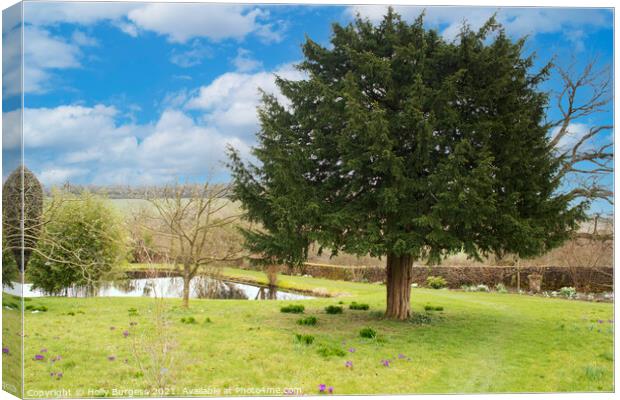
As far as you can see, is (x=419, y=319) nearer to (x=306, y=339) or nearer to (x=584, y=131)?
(x=306, y=339)

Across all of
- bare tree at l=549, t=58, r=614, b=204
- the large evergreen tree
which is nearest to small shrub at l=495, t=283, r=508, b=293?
the large evergreen tree

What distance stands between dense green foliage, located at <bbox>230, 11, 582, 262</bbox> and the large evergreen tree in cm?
2

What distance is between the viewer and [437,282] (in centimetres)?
1162

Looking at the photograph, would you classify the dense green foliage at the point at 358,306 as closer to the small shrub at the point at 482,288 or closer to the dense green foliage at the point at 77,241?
the small shrub at the point at 482,288

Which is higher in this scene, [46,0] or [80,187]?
[46,0]

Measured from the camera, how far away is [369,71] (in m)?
8.25

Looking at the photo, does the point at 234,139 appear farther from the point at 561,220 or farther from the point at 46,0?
the point at 561,220

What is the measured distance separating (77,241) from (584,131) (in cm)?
902

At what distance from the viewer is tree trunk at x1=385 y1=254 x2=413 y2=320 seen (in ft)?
30.4

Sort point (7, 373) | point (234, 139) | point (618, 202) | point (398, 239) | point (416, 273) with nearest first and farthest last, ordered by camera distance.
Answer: point (7, 373), point (618, 202), point (398, 239), point (234, 139), point (416, 273)

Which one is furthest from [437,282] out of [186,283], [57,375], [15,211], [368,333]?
[15,211]

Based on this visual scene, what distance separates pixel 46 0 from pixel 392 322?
6.99 metres

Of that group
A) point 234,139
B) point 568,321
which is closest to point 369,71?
point 234,139

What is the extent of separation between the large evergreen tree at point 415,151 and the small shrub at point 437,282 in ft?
10.4
